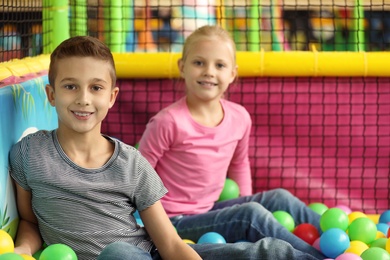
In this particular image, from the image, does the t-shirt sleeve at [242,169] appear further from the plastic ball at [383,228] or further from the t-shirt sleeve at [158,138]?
the plastic ball at [383,228]

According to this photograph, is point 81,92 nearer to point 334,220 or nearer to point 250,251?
point 250,251

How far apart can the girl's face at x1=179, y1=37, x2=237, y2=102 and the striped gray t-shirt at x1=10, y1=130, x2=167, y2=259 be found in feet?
2.18

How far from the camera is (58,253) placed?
1.77m

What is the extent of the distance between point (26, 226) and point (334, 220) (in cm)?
101

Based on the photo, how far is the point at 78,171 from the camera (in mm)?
1894

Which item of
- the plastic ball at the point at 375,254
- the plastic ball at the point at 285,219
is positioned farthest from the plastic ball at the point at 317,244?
the plastic ball at the point at 375,254

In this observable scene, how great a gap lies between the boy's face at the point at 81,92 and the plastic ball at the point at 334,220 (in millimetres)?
914

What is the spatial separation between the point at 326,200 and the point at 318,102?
41cm

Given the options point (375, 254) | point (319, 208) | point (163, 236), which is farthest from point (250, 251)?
point (319, 208)

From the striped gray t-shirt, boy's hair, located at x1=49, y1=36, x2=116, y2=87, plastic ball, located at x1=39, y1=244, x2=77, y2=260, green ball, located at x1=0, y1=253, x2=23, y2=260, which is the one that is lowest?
plastic ball, located at x1=39, y1=244, x2=77, y2=260

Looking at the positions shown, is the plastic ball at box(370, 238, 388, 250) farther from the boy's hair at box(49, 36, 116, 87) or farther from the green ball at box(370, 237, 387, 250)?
the boy's hair at box(49, 36, 116, 87)

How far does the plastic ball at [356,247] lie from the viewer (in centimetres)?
220

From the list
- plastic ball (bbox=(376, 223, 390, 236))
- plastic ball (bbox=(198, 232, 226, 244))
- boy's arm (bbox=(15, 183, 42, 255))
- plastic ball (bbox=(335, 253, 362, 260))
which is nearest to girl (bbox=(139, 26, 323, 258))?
plastic ball (bbox=(198, 232, 226, 244))

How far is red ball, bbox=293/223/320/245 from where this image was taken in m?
2.45
